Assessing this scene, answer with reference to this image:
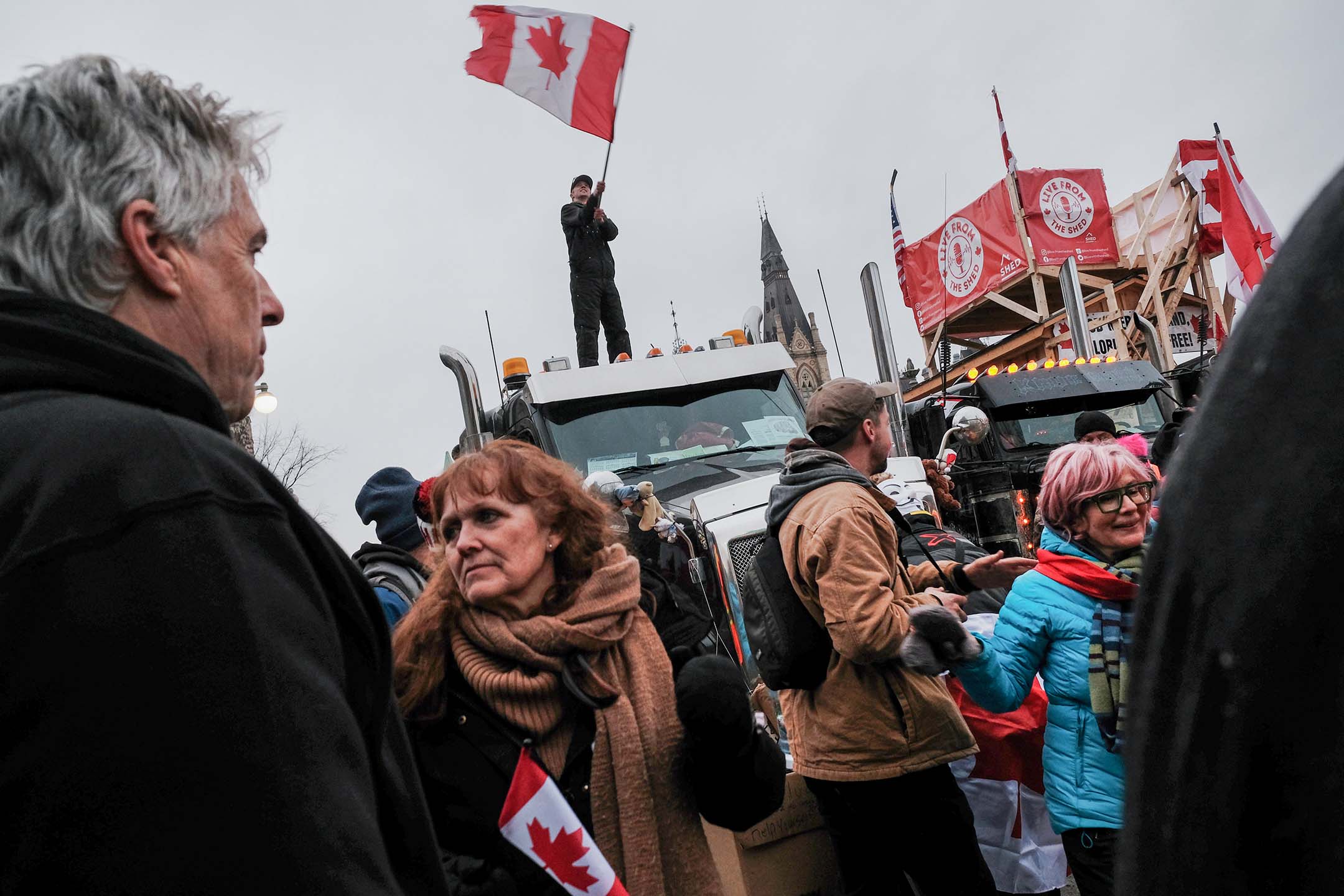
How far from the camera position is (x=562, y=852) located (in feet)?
5.82

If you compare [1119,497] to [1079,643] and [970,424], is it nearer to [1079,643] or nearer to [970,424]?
[1079,643]

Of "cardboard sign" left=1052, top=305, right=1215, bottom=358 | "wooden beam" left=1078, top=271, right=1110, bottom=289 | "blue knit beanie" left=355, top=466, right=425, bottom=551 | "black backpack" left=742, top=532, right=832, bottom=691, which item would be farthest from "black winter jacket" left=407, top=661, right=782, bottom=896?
"wooden beam" left=1078, top=271, right=1110, bottom=289

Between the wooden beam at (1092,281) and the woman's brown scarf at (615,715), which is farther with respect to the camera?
the wooden beam at (1092,281)

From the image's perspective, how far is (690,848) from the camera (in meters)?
2.12

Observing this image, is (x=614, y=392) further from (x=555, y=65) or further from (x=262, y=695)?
(x=262, y=695)

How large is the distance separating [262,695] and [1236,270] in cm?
1104

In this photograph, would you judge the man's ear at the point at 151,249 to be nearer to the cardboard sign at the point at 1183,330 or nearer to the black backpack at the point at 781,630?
the black backpack at the point at 781,630

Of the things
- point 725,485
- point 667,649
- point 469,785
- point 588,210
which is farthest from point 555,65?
point 469,785

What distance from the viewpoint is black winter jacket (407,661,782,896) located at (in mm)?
1842

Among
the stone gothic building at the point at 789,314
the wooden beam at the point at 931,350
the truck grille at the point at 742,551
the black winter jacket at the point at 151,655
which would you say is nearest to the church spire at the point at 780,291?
the stone gothic building at the point at 789,314

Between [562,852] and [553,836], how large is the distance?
0.12 ft

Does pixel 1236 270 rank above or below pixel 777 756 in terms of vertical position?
above

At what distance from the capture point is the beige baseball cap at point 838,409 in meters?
3.48

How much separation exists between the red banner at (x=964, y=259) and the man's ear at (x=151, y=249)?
599 inches
